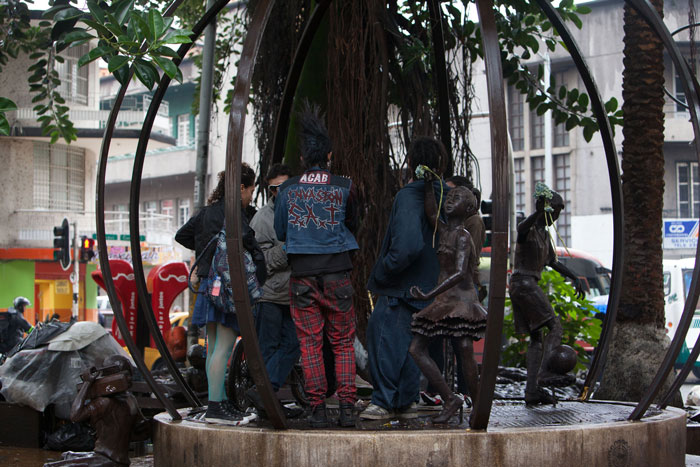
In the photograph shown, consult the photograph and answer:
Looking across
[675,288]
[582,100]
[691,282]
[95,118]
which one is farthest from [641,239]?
[95,118]

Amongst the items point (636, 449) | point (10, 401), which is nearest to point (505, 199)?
point (636, 449)

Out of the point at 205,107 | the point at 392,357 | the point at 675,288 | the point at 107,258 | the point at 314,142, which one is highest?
the point at 205,107

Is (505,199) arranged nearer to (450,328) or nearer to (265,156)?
(450,328)

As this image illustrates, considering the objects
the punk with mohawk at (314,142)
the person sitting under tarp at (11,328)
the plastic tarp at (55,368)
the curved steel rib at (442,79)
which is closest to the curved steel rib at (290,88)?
the curved steel rib at (442,79)

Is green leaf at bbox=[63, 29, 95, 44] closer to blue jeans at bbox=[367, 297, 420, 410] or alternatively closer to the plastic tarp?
blue jeans at bbox=[367, 297, 420, 410]

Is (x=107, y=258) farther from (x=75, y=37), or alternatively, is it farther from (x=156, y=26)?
(x=156, y=26)

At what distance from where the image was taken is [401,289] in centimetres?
531

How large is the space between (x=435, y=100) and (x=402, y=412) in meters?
4.29

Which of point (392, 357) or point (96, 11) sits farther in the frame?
point (392, 357)

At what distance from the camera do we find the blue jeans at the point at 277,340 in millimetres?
5457

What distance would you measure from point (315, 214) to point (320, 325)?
2.13 feet

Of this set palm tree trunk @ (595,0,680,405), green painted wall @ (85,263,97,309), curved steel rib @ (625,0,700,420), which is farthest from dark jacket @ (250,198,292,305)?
green painted wall @ (85,263,97,309)

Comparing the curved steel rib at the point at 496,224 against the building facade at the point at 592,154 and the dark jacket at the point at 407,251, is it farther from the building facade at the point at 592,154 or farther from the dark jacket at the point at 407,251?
the building facade at the point at 592,154

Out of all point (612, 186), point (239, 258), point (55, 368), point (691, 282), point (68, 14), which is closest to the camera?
point (239, 258)
